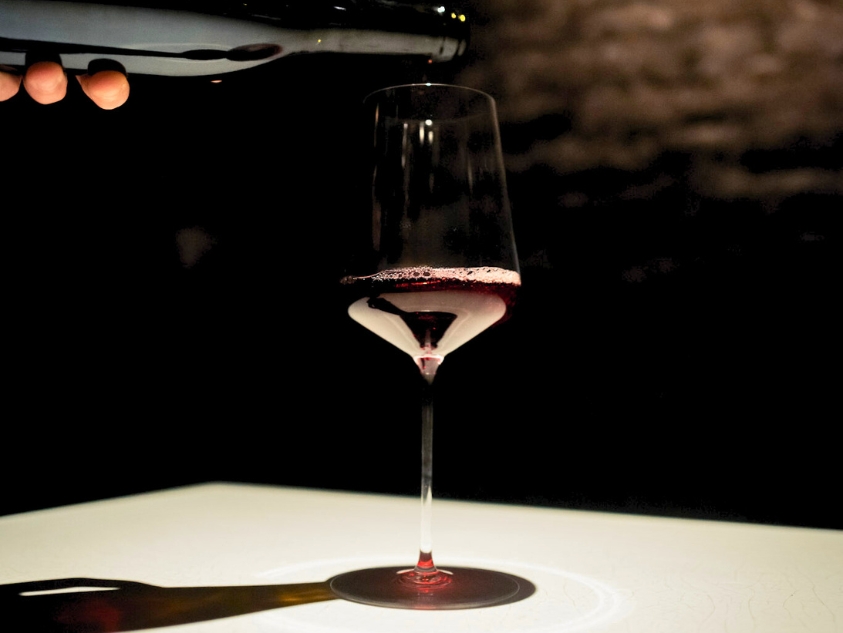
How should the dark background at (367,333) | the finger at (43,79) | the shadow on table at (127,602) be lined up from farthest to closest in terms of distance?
the dark background at (367,333) → the finger at (43,79) → the shadow on table at (127,602)

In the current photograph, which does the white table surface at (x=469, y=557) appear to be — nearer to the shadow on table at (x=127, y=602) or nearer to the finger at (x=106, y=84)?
the shadow on table at (x=127, y=602)

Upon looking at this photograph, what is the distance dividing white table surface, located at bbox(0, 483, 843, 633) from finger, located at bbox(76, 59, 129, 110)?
500 millimetres

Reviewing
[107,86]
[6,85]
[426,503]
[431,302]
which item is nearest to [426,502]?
[426,503]

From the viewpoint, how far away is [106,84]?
82cm

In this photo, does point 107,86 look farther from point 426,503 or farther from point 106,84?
point 426,503

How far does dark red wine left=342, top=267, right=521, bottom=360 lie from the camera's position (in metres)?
0.64

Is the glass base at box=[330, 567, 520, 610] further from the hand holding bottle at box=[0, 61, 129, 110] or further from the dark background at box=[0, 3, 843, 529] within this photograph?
the hand holding bottle at box=[0, 61, 129, 110]

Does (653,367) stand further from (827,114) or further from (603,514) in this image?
(827,114)

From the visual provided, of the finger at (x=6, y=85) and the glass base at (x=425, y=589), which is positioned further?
the finger at (x=6, y=85)

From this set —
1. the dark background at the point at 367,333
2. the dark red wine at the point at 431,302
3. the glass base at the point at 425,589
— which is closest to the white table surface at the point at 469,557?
the glass base at the point at 425,589

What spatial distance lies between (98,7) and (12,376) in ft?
2.02

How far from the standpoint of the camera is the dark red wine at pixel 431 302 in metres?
0.64

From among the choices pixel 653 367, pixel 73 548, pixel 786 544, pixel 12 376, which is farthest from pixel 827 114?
pixel 12 376

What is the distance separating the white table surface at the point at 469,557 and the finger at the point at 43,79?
49 cm
